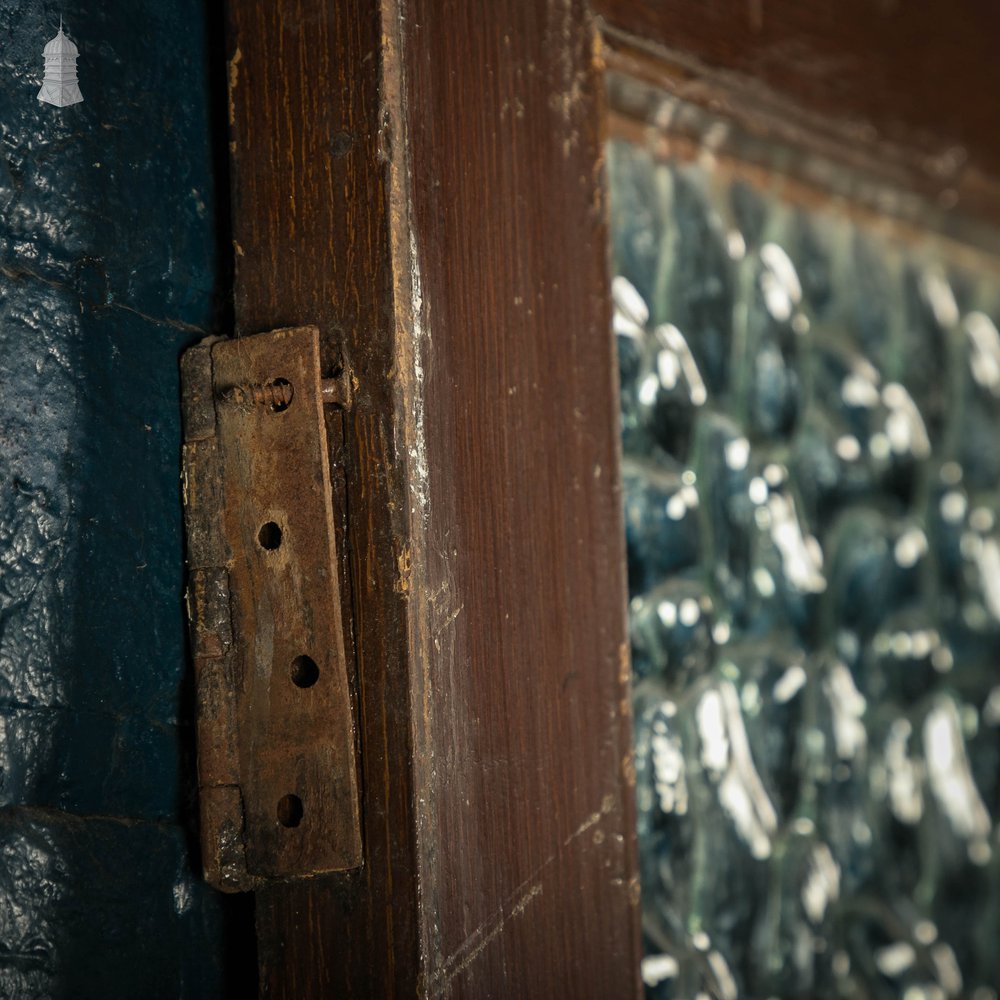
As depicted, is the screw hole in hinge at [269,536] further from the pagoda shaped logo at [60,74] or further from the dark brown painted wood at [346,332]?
the pagoda shaped logo at [60,74]

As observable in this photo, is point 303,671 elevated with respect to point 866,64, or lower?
lower

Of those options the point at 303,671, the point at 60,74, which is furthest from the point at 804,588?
the point at 60,74

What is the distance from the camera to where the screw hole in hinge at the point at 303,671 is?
461mm

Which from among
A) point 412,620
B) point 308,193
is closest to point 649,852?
point 412,620

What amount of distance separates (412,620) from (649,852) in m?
0.32

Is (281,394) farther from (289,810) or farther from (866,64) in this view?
(866,64)

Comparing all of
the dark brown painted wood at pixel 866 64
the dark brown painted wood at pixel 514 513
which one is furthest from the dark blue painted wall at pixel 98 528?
the dark brown painted wood at pixel 866 64

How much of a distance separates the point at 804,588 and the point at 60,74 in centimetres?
59

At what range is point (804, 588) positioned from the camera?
0.84 m

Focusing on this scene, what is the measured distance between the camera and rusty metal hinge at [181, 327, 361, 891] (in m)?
0.46

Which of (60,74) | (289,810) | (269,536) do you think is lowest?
(289,810)

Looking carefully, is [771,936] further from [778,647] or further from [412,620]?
[412,620]

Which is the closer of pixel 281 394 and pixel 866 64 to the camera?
pixel 281 394

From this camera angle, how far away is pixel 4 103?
48cm
